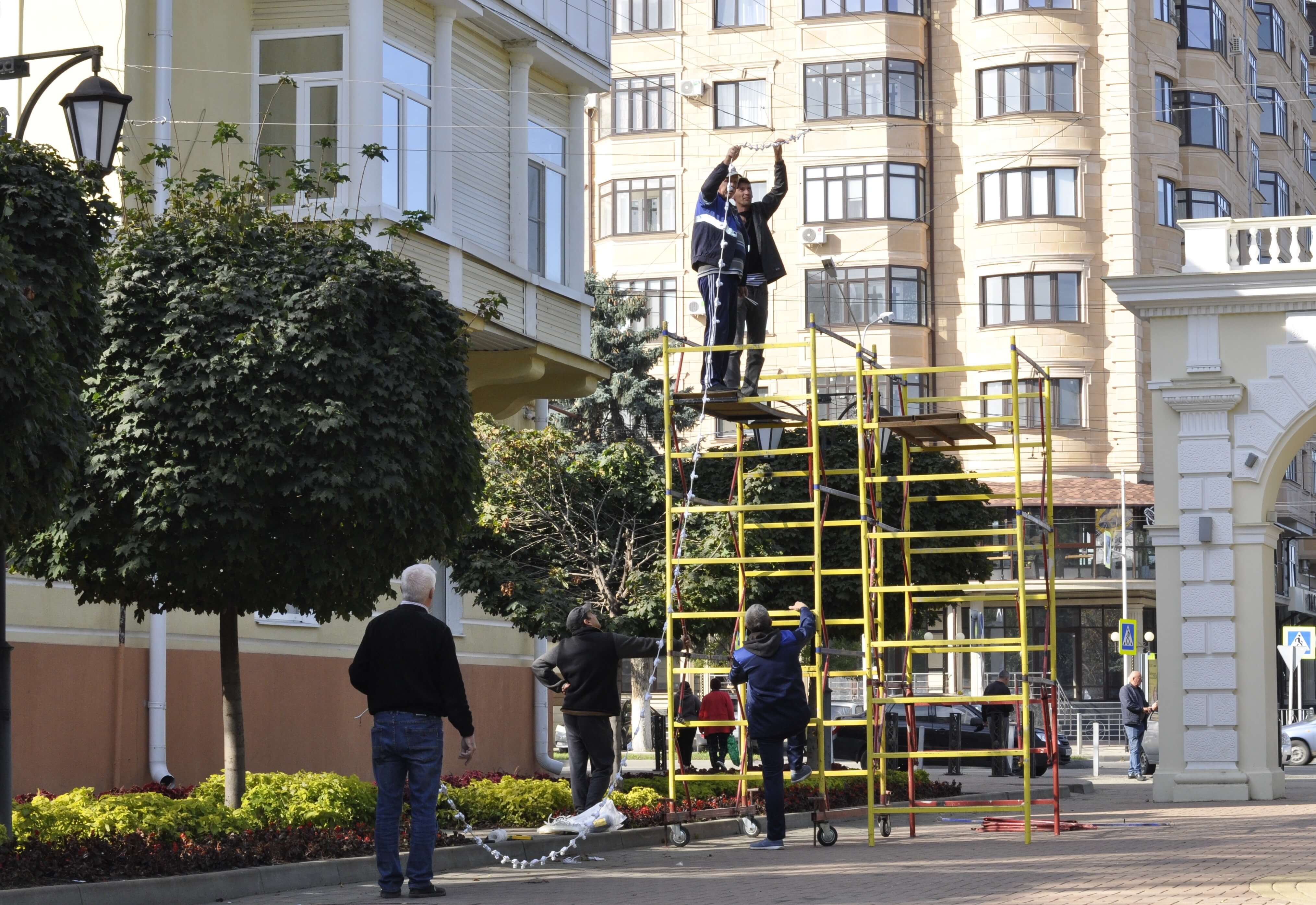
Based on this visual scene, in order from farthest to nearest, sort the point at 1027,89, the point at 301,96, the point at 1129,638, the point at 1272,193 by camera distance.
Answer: the point at 1272,193 < the point at 1027,89 < the point at 1129,638 < the point at 301,96

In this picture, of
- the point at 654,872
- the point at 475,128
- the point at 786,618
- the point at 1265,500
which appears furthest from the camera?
the point at 1265,500

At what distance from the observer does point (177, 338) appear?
43.9 ft

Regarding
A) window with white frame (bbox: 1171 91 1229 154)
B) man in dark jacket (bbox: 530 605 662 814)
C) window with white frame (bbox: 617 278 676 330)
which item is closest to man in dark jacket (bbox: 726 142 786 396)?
man in dark jacket (bbox: 530 605 662 814)

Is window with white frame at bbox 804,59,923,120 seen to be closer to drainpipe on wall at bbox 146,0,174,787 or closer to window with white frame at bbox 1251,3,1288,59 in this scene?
window with white frame at bbox 1251,3,1288,59

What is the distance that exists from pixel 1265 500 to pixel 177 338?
1464cm

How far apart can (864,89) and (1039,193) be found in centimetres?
570

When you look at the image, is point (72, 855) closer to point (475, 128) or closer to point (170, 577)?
point (170, 577)

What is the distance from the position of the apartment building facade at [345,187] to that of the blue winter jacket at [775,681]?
3.47m

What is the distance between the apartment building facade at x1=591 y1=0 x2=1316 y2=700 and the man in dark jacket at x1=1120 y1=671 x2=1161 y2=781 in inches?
724

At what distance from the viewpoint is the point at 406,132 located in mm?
20203

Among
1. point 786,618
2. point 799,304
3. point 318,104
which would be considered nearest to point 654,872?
point 786,618

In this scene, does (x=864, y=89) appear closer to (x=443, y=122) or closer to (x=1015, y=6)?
(x=1015, y=6)

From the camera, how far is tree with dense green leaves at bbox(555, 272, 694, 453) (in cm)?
4844

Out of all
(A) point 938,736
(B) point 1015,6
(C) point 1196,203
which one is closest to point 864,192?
(B) point 1015,6
